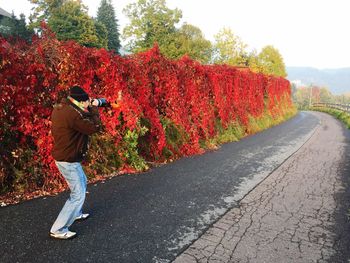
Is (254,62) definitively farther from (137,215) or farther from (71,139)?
(71,139)

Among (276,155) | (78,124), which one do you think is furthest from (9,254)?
(276,155)

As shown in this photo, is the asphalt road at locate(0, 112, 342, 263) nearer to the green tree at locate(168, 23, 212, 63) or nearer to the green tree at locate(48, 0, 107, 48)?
the green tree at locate(48, 0, 107, 48)

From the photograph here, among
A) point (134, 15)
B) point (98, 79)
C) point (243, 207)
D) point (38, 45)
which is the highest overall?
point (134, 15)

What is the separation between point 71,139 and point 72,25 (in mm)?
46545

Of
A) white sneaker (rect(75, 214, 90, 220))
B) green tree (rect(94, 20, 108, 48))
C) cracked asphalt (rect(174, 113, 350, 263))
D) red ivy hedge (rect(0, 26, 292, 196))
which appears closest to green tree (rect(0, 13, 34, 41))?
green tree (rect(94, 20, 108, 48))

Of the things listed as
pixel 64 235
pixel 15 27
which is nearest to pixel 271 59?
pixel 15 27

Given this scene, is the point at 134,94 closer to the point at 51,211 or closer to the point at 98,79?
the point at 98,79

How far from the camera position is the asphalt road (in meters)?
3.74

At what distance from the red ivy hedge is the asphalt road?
88 centimetres

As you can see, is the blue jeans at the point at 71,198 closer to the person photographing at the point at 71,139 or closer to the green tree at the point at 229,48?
the person photographing at the point at 71,139

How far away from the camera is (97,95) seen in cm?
693

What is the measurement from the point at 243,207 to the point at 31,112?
167 inches

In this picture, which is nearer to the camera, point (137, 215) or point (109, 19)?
point (137, 215)

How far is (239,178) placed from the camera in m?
7.30
